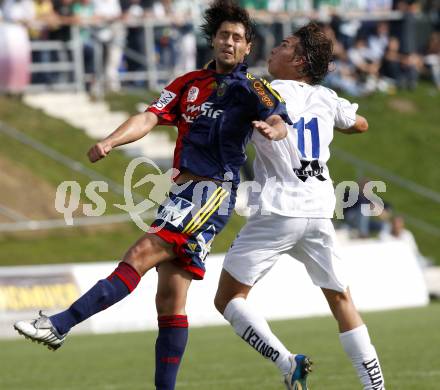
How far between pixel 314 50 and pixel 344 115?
47cm

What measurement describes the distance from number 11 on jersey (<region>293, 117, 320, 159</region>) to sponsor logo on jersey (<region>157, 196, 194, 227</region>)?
0.78m

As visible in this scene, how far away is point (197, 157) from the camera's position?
700 centimetres

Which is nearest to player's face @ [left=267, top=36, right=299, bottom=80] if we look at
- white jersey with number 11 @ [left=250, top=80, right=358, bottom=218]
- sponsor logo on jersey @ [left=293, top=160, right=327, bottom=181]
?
white jersey with number 11 @ [left=250, top=80, right=358, bottom=218]

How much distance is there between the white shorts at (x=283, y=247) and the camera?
7.17 m

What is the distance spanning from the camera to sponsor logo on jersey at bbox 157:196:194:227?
6848mm

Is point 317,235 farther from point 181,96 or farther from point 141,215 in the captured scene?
point 141,215

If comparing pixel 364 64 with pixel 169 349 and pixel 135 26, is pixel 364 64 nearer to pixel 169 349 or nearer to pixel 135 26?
pixel 135 26

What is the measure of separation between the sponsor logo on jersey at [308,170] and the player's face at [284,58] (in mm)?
600

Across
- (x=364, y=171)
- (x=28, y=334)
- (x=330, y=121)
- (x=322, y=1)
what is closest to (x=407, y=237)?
(x=364, y=171)

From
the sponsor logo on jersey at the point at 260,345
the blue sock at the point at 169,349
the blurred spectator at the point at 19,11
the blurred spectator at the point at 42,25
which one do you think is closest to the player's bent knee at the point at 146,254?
the blue sock at the point at 169,349

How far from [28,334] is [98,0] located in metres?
17.7

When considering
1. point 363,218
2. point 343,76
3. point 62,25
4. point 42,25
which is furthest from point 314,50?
point 343,76

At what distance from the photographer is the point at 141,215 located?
61.7 feet

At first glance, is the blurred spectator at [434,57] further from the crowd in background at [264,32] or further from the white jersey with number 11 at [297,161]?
the white jersey with number 11 at [297,161]
